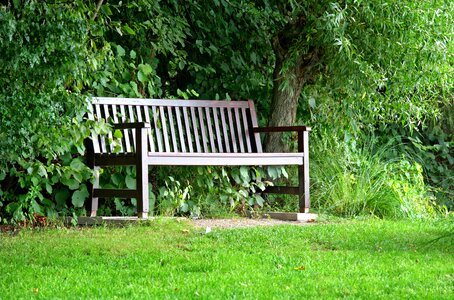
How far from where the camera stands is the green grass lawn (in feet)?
11.8

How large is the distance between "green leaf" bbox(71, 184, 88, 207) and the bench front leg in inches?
27.6

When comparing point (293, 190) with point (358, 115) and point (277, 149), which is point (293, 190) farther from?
point (358, 115)

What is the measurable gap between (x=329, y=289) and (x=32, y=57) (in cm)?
218

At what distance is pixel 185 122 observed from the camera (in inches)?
295

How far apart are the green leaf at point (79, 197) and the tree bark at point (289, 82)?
6.36 ft

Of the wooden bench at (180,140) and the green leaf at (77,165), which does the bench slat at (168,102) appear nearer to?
the wooden bench at (180,140)

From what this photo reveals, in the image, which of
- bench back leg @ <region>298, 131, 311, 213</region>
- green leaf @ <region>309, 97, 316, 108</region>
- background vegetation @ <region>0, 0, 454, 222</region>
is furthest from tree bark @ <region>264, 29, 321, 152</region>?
bench back leg @ <region>298, 131, 311, 213</region>

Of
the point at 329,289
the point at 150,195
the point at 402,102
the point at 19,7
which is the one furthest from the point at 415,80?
the point at 329,289

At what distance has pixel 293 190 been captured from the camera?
7512 millimetres

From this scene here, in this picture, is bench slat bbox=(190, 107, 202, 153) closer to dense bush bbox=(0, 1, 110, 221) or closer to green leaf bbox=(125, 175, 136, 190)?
green leaf bbox=(125, 175, 136, 190)

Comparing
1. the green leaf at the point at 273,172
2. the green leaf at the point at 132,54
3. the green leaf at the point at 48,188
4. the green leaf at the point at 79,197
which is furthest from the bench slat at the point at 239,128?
the green leaf at the point at 48,188

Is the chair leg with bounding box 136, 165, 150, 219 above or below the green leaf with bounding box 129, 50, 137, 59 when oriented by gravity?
below

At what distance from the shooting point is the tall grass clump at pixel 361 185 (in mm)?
7574

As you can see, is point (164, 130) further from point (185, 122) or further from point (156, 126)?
point (185, 122)
